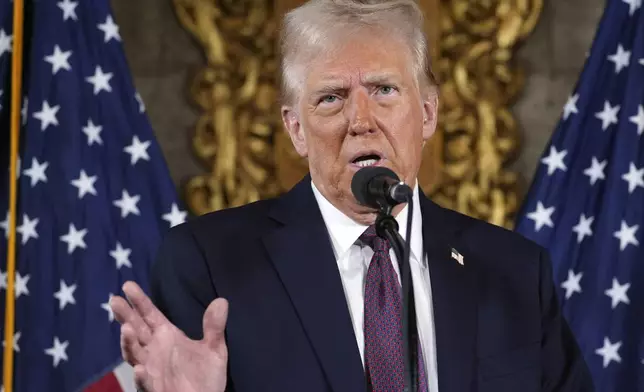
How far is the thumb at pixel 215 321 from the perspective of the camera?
176cm

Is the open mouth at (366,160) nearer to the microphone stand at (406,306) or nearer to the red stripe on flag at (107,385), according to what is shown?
the microphone stand at (406,306)

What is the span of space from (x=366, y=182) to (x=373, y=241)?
0.54 metres

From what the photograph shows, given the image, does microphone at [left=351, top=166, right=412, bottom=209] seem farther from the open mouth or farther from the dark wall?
the dark wall

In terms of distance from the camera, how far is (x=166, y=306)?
6.73ft

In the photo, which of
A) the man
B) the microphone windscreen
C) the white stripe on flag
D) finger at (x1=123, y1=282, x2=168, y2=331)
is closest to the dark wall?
the white stripe on flag

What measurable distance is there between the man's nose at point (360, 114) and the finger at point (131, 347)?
633 millimetres

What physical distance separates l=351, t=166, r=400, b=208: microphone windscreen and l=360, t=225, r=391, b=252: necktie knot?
1.64 ft

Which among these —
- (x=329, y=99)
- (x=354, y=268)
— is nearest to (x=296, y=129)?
(x=329, y=99)

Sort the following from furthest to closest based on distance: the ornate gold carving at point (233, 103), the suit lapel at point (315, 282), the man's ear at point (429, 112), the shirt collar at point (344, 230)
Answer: the ornate gold carving at point (233, 103) → the man's ear at point (429, 112) → the shirt collar at point (344, 230) → the suit lapel at point (315, 282)

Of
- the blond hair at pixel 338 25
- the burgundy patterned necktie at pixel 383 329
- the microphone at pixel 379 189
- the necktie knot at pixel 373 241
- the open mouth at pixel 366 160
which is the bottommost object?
the burgundy patterned necktie at pixel 383 329

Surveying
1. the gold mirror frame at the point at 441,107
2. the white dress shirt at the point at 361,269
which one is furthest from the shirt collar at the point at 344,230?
the gold mirror frame at the point at 441,107

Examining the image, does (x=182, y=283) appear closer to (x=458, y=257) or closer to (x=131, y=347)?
(x=131, y=347)

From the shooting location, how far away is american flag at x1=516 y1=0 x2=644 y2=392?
354 centimetres

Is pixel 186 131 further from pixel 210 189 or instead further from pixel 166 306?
pixel 166 306
